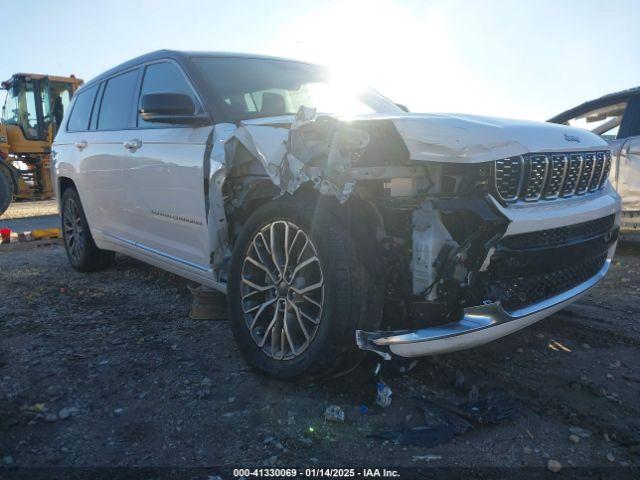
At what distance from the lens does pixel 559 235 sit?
277cm

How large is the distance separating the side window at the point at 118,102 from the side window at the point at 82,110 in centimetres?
36

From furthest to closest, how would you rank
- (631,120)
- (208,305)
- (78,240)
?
(631,120)
(78,240)
(208,305)

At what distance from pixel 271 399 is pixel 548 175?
176cm

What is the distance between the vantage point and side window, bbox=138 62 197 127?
12.3ft

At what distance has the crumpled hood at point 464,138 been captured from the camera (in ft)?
7.93

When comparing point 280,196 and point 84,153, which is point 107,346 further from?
point 84,153

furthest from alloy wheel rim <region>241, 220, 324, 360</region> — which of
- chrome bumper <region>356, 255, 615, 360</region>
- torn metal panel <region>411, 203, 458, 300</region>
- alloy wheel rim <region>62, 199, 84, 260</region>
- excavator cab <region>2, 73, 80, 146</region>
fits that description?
excavator cab <region>2, 73, 80, 146</region>

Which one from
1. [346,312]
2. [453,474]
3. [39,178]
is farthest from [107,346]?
[39,178]

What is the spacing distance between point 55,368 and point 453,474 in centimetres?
233

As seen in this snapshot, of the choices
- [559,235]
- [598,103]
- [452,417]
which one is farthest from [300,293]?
[598,103]

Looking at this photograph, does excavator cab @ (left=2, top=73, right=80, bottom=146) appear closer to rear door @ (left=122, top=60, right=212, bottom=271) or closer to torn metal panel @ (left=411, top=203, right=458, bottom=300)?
rear door @ (left=122, top=60, right=212, bottom=271)

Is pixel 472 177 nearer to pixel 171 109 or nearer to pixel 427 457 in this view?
pixel 427 457

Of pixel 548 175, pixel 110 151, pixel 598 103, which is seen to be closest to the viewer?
pixel 548 175

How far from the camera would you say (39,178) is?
15.6 metres
